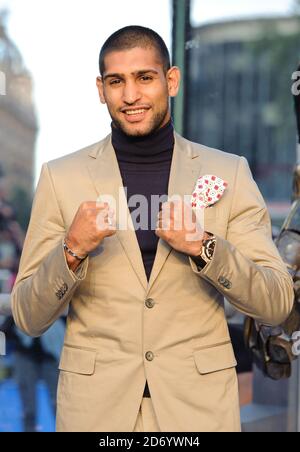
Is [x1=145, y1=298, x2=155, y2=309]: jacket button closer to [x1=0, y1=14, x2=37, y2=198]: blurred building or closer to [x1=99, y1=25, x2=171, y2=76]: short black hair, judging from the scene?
[x1=99, y1=25, x2=171, y2=76]: short black hair

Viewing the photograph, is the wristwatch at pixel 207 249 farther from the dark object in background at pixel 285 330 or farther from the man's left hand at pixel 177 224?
the dark object in background at pixel 285 330

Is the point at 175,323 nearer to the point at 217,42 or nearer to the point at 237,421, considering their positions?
the point at 237,421

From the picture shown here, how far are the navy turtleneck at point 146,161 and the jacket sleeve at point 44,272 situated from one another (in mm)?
A: 188

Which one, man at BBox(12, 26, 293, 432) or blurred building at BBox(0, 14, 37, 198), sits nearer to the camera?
man at BBox(12, 26, 293, 432)

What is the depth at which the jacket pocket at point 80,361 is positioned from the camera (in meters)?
2.39

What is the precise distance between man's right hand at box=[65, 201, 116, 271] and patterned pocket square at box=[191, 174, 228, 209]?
10.4 inches

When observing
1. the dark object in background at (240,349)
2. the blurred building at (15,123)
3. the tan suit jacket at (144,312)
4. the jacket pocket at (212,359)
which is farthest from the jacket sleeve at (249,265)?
the blurred building at (15,123)

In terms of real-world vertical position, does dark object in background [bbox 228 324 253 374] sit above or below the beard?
below

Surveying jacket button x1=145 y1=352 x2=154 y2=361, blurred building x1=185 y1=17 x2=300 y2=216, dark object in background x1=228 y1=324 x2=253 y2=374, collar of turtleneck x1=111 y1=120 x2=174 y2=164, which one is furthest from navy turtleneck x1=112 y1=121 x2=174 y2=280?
blurred building x1=185 y1=17 x2=300 y2=216

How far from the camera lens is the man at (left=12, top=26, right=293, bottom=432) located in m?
2.35

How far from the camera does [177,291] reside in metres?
2.42

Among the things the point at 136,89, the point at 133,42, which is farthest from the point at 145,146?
the point at 133,42
